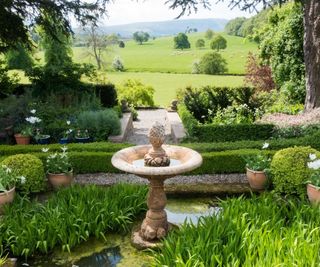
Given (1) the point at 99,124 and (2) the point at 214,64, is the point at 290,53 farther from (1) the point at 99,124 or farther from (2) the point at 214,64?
(2) the point at 214,64

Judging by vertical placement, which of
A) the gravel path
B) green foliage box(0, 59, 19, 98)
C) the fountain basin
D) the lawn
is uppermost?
green foliage box(0, 59, 19, 98)

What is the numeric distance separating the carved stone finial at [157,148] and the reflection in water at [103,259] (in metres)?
1.32

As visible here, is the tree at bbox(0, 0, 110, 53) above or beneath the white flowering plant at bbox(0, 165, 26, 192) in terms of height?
above

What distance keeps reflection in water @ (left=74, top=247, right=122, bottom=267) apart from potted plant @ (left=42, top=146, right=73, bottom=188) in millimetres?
2585

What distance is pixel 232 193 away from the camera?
7.49 m

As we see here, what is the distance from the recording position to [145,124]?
16.3m

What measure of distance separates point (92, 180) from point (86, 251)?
117 inches

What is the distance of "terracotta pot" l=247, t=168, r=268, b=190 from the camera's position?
25.0ft

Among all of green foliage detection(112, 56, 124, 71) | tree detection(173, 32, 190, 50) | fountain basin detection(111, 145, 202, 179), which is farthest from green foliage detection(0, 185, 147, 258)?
tree detection(173, 32, 190, 50)

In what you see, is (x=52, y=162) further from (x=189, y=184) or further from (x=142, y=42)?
(x=142, y=42)

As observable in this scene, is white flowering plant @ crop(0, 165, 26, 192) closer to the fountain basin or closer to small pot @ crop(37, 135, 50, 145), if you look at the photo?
the fountain basin

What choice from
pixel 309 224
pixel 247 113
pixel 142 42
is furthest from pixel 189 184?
pixel 142 42

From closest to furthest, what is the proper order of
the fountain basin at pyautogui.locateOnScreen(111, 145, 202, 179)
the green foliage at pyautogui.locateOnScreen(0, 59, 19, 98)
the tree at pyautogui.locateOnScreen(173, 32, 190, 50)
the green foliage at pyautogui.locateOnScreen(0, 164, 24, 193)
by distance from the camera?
the fountain basin at pyautogui.locateOnScreen(111, 145, 202, 179) → the green foliage at pyautogui.locateOnScreen(0, 164, 24, 193) → the green foliage at pyautogui.locateOnScreen(0, 59, 19, 98) → the tree at pyautogui.locateOnScreen(173, 32, 190, 50)

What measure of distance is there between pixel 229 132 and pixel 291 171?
3730 mm
